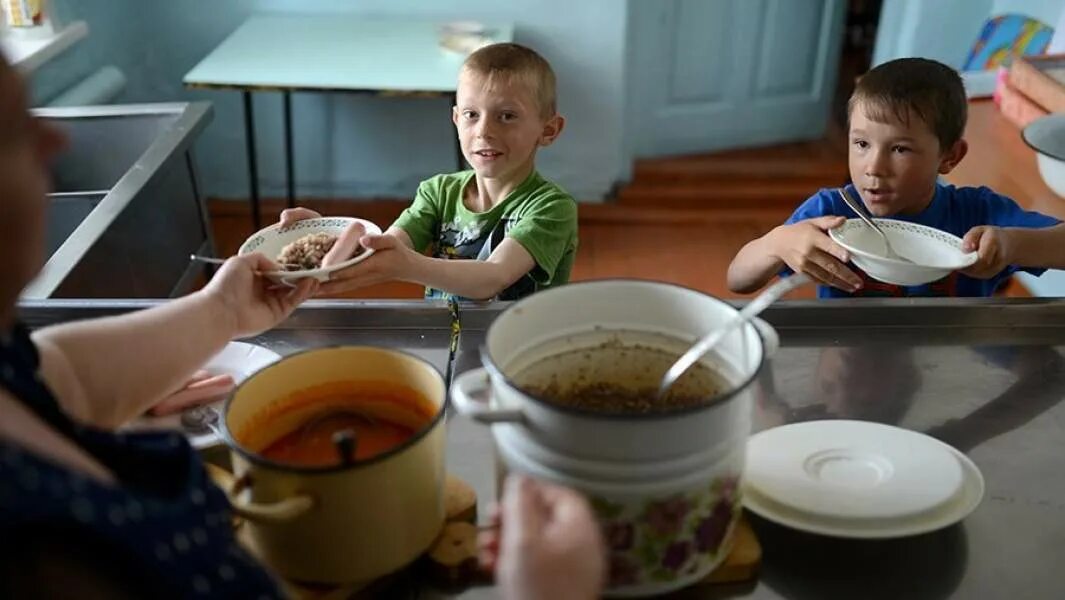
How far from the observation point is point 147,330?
0.74 meters

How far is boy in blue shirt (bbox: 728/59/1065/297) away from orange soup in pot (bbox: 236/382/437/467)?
1.96ft

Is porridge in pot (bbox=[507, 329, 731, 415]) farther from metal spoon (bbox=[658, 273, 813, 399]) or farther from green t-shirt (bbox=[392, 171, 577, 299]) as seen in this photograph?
green t-shirt (bbox=[392, 171, 577, 299])

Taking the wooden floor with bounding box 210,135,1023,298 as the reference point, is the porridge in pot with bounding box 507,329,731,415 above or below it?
above

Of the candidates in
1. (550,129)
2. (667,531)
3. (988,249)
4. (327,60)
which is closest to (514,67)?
(550,129)

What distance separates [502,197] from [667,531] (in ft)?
2.69

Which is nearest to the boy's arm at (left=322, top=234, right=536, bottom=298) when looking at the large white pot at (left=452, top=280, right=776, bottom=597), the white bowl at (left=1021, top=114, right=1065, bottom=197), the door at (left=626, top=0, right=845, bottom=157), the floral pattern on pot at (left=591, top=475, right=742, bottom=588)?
the large white pot at (left=452, top=280, right=776, bottom=597)

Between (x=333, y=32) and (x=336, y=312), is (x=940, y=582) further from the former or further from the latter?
(x=333, y=32)

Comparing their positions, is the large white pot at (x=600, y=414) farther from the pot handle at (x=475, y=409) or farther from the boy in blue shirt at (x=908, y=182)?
the boy in blue shirt at (x=908, y=182)

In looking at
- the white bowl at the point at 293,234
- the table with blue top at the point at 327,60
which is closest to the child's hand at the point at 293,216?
the white bowl at the point at 293,234

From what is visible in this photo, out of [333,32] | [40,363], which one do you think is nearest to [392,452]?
[40,363]

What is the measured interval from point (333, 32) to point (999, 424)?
2.51m

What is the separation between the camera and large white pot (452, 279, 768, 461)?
574mm

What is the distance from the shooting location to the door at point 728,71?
3.28 m

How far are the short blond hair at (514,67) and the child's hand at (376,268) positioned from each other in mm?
396
